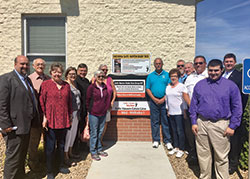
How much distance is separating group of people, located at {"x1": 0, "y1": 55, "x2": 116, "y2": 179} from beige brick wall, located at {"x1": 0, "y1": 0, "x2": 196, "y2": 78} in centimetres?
207

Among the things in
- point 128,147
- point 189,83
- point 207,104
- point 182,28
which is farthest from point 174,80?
point 182,28

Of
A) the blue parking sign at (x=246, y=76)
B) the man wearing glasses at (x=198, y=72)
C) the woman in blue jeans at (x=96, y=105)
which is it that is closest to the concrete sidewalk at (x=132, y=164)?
the woman in blue jeans at (x=96, y=105)

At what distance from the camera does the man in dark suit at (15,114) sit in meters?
2.87

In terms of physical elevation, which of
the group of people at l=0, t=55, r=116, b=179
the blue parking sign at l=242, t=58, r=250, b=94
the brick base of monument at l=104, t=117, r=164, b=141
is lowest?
the brick base of monument at l=104, t=117, r=164, b=141

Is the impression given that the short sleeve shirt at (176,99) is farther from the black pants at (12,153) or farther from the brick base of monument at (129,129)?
the black pants at (12,153)

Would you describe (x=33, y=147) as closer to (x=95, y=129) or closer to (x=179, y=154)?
(x=95, y=129)

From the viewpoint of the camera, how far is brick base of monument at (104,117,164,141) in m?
5.12

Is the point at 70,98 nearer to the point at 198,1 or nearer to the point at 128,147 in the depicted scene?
the point at 128,147

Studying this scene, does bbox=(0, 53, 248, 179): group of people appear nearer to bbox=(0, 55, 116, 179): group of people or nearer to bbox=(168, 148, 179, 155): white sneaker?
bbox=(0, 55, 116, 179): group of people

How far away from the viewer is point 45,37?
19.8 ft

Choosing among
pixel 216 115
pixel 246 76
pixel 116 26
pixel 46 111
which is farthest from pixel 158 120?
pixel 116 26

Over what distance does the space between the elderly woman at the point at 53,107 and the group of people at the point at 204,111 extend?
83.5 inches

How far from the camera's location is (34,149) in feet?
11.9

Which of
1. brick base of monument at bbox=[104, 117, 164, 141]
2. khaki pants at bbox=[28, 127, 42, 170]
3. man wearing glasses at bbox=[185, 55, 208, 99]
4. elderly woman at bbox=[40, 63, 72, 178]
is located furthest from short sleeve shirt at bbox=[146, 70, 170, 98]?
khaki pants at bbox=[28, 127, 42, 170]
